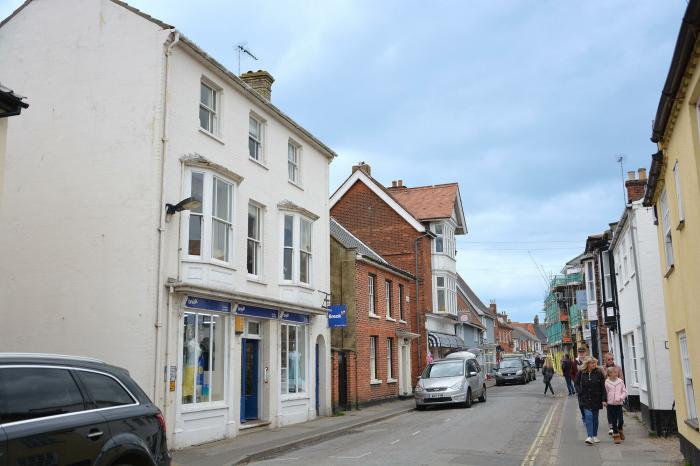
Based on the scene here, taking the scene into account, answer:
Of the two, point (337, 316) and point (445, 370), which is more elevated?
point (337, 316)

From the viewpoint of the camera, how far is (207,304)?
15.0 metres

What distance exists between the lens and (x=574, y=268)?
5997 centimetres

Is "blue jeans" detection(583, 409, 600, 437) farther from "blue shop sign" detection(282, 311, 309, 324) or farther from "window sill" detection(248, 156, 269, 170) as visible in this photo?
"window sill" detection(248, 156, 269, 170)

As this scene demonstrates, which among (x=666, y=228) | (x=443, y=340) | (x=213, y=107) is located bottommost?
(x=443, y=340)

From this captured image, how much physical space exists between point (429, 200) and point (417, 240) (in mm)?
5135

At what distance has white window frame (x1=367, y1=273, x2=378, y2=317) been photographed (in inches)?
1018

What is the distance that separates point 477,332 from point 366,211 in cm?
2073

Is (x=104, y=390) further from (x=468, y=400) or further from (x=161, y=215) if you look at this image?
(x=468, y=400)

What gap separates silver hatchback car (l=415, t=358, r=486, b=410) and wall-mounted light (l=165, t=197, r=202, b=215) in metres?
13.0

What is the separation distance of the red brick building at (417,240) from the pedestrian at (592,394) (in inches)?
687

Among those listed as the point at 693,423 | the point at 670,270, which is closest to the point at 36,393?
the point at 693,423

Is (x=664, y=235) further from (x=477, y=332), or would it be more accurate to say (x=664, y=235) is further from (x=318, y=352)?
(x=477, y=332)

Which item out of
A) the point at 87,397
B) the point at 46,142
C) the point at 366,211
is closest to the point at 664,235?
Answer: the point at 87,397

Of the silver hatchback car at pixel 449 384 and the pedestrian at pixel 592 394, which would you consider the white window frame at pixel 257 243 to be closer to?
the pedestrian at pixel 592 394
